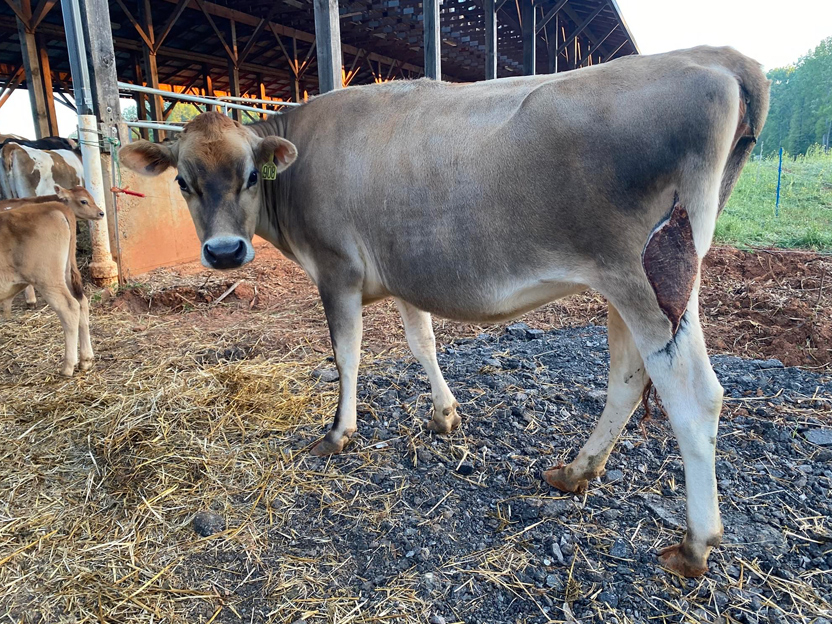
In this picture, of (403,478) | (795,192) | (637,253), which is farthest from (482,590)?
(795,192)

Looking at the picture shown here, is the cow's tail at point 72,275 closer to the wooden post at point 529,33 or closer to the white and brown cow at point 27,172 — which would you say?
the white and brown cow at point 27,172

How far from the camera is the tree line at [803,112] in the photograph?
6871cm

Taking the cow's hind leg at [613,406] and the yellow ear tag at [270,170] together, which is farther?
the yellow ear tag at [270,170]

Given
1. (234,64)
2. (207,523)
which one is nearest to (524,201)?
(207,523)

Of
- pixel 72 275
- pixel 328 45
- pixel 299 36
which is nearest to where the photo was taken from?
pixel 72 275

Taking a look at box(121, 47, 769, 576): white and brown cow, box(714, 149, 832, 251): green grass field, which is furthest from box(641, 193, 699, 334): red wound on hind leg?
box(714, 149, 832, 251): green grass field

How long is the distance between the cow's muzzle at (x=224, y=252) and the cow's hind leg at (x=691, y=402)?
194 centimetres

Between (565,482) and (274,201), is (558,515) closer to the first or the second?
(565,482)

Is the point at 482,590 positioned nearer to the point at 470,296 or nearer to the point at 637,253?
the point at 470,296

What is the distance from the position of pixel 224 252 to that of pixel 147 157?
3.01 ft

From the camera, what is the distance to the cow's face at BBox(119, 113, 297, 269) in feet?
9.41

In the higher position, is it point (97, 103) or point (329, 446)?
point (97, 103)

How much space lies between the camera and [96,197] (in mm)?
6137

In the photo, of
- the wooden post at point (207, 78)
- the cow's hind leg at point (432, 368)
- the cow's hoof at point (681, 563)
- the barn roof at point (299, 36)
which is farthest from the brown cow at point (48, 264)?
the wooden post at point (207, 78)
